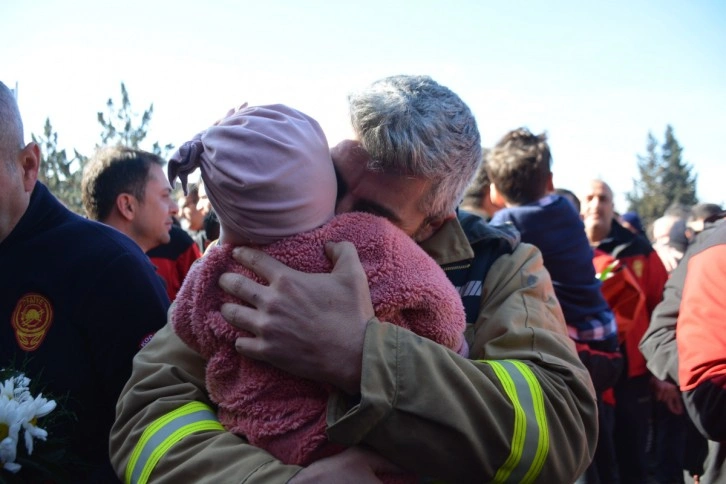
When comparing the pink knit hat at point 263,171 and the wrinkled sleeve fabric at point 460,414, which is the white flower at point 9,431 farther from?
the wrinkled sleeve fabric at point 460,414

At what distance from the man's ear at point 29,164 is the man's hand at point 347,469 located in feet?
5.30

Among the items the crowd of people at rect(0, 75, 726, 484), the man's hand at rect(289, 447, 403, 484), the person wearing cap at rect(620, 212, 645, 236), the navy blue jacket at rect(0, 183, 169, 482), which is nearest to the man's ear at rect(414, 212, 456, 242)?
the crowd of people at rect(0, 75, 726, 484)

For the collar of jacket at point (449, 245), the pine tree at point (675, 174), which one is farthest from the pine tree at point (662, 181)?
the collar of jacket at point (449, 245)

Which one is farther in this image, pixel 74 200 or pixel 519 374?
pixel 74 200

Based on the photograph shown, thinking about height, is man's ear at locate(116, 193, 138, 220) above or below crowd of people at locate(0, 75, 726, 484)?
below

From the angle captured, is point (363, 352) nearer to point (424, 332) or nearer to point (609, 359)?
point (424, 332)

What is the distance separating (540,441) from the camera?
1582 mm

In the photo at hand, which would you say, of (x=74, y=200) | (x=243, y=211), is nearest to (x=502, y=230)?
(x=243, y=211)

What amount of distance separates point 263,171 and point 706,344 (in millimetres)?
2130

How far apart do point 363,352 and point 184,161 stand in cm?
61

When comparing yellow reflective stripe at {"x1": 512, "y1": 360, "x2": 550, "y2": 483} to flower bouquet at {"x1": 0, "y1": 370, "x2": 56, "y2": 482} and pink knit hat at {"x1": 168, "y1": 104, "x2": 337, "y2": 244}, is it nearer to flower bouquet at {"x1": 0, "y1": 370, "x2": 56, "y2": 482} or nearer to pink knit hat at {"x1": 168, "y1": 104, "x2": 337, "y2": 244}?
pink knit hat at {"x1": 168, "y1": 104, "x2": 337, "y2": 244}

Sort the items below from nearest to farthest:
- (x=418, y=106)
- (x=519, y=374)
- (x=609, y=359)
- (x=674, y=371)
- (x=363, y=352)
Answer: (x=363, y=352), (x=519, y=374), (x=418, y=106), (x=674, y=371), (x=609, y=359)

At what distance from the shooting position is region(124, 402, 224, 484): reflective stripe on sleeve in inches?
63.1

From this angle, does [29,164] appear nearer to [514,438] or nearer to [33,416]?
[33,416]
